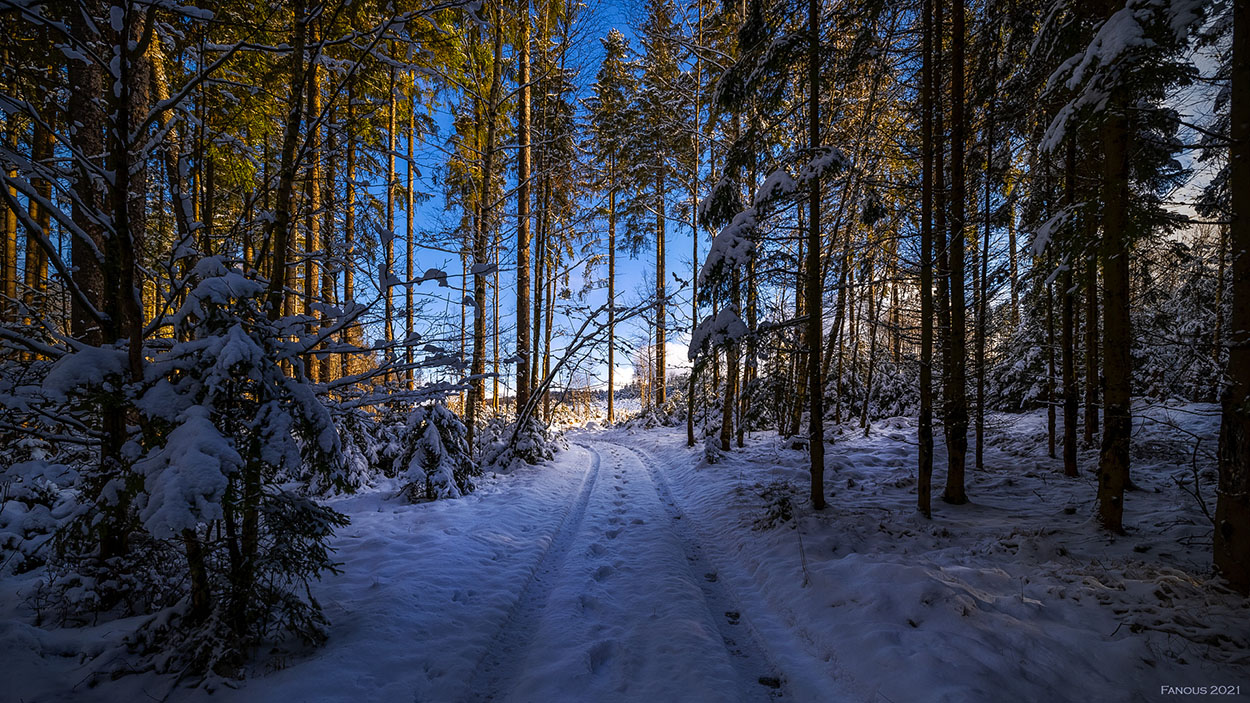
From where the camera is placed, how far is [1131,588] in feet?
12.1

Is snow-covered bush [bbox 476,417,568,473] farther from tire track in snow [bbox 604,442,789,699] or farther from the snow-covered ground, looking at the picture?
tire track in snow [bbox 604,442,789,699]

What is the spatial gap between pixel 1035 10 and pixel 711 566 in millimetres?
9356

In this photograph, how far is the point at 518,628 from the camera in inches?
152

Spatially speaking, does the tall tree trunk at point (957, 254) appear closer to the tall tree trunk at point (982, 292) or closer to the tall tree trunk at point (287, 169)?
the tall tree trunk at point (982, 292)

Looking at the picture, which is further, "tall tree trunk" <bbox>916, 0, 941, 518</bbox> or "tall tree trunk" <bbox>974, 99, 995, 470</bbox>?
"tall tree trunk" <bbox>974, 99, 995, 470</bbox>

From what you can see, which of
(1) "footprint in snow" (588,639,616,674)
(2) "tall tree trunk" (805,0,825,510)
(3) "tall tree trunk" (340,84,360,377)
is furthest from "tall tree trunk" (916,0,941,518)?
(3) "tall tree trunk" (340,84,360,377)

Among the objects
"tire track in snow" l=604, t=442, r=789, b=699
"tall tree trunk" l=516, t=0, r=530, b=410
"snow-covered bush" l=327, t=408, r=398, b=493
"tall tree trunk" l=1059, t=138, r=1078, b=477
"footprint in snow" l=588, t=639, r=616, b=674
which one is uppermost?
"tall tree trunk" l=516, t=0, r=530, b=410

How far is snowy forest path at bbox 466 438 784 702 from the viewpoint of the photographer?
10.0ft

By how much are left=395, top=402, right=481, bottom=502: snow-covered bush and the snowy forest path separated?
2708 mm

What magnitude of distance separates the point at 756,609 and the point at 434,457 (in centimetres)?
595

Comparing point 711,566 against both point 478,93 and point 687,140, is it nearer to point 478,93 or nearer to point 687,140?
point 478,93

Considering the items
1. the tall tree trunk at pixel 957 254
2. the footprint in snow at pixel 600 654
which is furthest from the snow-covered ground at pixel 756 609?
the tall tree trunk at pixel 957 254

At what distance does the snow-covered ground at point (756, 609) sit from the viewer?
Result: 114 inches

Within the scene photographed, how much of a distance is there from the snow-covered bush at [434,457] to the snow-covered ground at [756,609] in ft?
1.54
